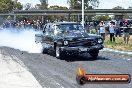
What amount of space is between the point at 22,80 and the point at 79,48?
289 inches

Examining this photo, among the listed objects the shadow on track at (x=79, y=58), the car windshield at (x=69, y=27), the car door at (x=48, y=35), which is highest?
the car windshield at (x=69, y=27)

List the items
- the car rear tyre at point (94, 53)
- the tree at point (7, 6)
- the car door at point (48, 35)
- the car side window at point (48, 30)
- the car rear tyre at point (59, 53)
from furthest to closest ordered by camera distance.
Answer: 1. the tree at point (7, 6)
2. the car side window at point (48, 30)
3. the car door at point (48, 35)
4. the car rear tyre at point (94, 53)
5. the car rear tyre at point (59, 53)

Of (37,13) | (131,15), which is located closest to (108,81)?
(37,13)

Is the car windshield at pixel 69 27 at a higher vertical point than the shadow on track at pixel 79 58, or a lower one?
higher

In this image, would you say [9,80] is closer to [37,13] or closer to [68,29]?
[68,29]

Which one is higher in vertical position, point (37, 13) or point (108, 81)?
point (108, 81)

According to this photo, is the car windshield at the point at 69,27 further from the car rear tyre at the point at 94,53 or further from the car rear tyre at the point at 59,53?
the car rear tyre at the point at 94,53

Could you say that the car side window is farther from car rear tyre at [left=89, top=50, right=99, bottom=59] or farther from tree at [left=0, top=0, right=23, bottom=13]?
tree at [left=0, top=0, right=23, bottom=13]

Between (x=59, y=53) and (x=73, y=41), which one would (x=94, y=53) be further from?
(x=59, y=53)

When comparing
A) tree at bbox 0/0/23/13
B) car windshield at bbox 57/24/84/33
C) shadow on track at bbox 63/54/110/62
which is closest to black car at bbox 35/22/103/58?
Result: car windshield at bbox 57/24/84/33

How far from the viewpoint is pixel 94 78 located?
278cm

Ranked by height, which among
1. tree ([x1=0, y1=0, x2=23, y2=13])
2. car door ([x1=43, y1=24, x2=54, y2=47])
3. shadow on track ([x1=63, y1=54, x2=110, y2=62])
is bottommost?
tree ([x1=0, y1=0, x2=23, y2=13])

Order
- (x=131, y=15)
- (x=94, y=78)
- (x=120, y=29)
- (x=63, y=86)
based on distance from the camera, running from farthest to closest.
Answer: (x=131, y=15)
(x=120, y=29)
(x=63, y=86)
(x=94, y=78)

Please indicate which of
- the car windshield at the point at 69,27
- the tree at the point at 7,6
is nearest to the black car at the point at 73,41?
the car windshield at the point at 69,27
